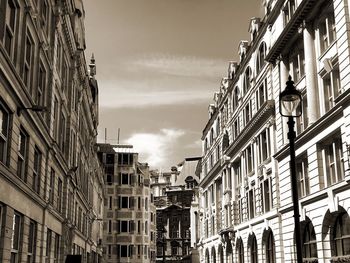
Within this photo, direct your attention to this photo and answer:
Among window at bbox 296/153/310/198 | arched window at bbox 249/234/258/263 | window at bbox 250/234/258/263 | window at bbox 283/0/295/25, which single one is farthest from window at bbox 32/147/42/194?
window at bbox 250/234/258/263

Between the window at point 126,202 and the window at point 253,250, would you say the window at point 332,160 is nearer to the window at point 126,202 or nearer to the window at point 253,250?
the window at point 253,250

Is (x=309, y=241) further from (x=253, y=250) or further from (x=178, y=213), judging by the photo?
(x=178, y=213)

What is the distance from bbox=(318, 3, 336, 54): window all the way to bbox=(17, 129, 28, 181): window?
15897mm

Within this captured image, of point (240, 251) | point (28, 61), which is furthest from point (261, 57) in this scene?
point (28, 61)

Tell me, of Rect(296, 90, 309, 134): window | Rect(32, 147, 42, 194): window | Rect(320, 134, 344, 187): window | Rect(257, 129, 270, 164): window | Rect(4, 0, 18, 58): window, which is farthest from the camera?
Rect(257, 129, 270, 164): window

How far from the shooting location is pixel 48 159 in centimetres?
2775

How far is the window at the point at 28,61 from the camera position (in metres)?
22.2

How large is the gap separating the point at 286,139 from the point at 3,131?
2026cm

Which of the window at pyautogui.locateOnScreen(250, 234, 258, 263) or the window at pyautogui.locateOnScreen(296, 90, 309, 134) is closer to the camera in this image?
the window at pyautogui.locateOnScreen(296, 90, 309, 134)

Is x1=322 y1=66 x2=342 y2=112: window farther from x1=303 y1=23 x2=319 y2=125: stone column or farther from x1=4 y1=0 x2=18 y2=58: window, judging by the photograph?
x1=4 y1=0 x2=18 y2=58: window

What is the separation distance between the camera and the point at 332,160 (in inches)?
1085

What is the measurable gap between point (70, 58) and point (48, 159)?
43.6ft

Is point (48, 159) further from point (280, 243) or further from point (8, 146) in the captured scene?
point (280, 243)

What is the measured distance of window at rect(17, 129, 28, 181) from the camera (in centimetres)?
2144
